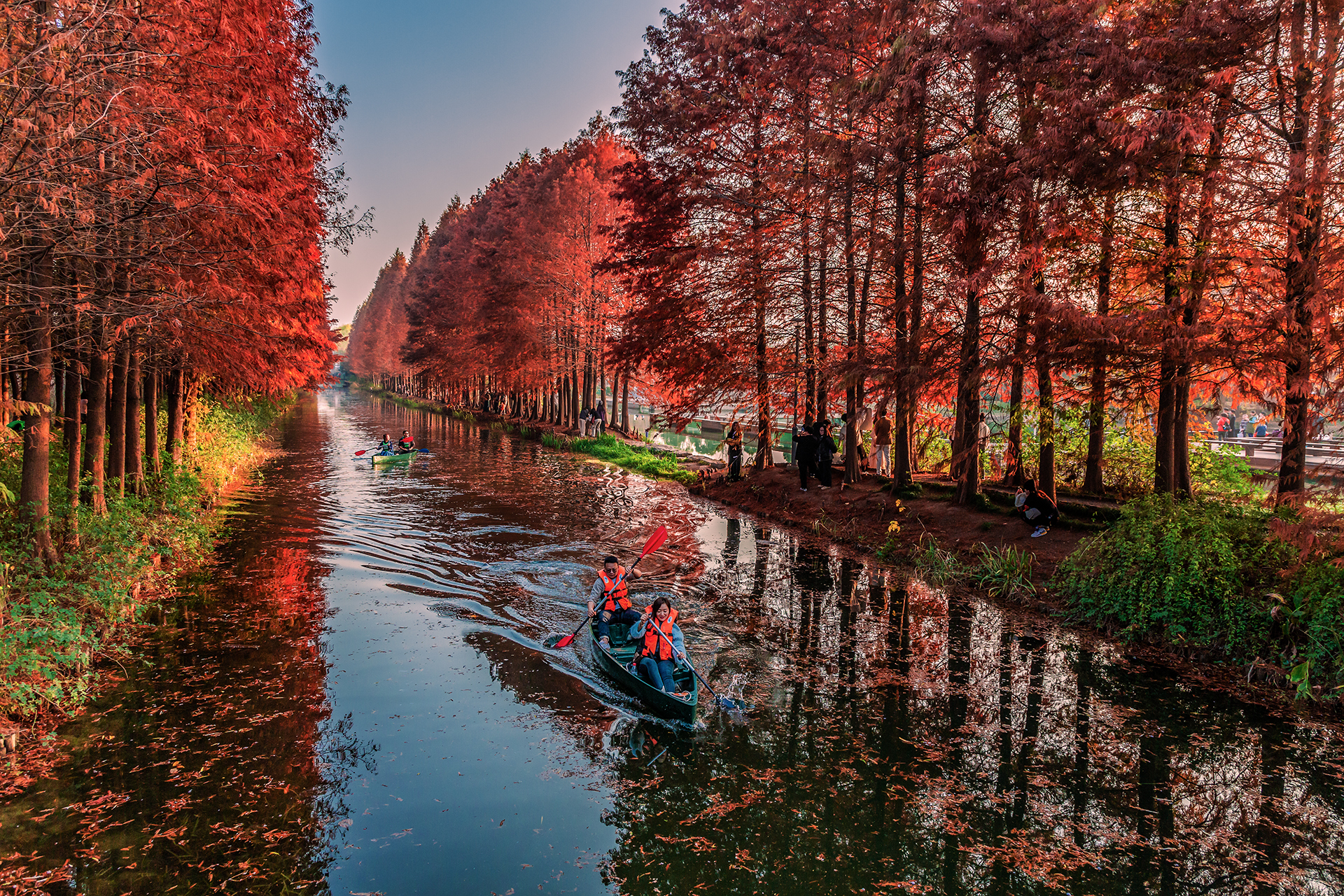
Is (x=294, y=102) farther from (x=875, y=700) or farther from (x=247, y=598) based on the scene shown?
(x=875, y=700)

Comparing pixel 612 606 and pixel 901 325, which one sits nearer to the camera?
pixel 612 606

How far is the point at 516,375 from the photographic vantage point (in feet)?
148

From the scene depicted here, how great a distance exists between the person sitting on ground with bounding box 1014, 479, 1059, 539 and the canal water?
2615mm

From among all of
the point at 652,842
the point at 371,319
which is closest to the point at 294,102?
the point at 652,842

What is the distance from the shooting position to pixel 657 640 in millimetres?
9289

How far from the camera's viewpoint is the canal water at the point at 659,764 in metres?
6.05

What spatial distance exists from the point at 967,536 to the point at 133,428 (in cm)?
1756

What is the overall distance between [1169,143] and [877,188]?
5649 mm

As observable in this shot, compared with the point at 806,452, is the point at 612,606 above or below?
below

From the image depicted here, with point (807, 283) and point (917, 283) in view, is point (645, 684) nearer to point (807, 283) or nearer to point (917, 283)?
point (917, 283)

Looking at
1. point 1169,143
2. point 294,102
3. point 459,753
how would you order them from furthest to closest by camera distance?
point 294,102 < point 1169,143 < point 459,753

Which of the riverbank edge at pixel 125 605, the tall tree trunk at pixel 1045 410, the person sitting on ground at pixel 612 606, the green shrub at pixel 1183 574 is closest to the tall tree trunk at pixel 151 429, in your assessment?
the riverbank edge at pixel 125 605

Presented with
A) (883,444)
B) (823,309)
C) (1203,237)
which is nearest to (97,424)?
(823,309)

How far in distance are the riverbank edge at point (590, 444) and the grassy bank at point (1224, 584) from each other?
613 inches
